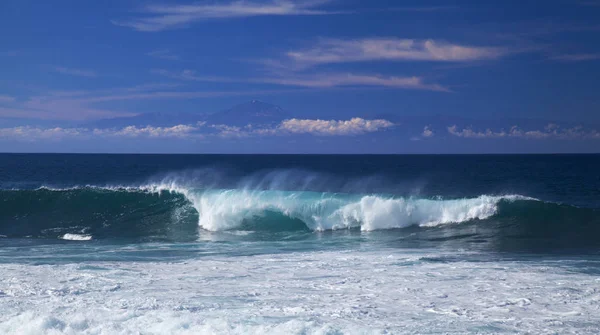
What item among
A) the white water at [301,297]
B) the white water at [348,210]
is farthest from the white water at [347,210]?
the white water at [301,297]

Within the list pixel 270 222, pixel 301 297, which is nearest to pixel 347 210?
pixel 270 222

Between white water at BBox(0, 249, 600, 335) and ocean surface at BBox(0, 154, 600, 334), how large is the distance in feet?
0.10

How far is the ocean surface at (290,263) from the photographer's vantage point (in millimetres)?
7465

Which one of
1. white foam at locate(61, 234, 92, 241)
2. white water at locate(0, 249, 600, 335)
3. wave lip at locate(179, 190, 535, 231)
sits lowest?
white foam at locate(61, 234, 92, 241)

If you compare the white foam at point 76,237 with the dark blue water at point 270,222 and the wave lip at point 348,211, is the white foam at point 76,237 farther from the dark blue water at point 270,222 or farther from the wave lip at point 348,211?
the wave lip at point 348,211

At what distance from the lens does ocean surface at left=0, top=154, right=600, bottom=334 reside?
24.5 ft

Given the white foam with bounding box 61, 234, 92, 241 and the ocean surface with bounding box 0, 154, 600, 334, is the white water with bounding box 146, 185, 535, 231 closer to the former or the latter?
the ocean surface with bounding box 0, 154, 600, 334

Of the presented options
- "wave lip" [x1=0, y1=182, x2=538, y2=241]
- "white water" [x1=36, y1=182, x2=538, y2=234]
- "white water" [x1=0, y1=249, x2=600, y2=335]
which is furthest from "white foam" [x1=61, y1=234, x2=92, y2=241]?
"white water" [x1=0, y1=249, x2=600, y2=335]

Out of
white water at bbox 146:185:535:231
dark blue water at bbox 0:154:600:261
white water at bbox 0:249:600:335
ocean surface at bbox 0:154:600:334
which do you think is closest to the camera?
white water at bbox 0:249:600:335

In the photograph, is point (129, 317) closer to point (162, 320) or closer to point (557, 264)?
point (162, 320)

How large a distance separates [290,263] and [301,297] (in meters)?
3.02

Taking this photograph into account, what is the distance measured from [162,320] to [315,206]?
1307cm

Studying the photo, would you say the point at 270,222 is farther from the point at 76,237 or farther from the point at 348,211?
the point at 76,237

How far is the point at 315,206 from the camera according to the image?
20.2m
